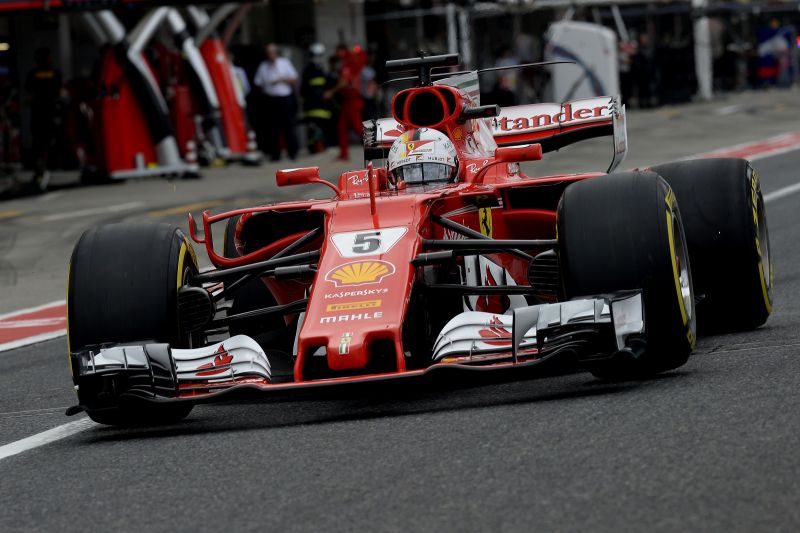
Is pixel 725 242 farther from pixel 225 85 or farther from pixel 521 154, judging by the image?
pixel 225 85

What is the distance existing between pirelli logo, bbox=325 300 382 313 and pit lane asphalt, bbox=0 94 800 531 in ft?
1.36

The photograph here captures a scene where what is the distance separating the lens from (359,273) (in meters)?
6.44

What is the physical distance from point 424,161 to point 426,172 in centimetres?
5

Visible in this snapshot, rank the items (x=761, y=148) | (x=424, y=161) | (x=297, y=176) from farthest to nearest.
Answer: (x=761, y=148), (x=297, y=176), (x=424, y=161)

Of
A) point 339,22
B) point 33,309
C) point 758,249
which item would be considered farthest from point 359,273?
point 339,22

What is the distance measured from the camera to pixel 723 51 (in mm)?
42219

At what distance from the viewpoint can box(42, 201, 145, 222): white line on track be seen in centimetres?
1831

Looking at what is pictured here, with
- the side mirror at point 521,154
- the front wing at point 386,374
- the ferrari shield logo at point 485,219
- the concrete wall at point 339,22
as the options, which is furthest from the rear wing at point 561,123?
the concrete wall at point 339,22

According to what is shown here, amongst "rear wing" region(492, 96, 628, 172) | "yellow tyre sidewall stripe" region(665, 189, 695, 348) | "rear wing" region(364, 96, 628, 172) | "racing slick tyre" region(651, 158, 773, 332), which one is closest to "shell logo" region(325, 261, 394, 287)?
"yellow tyre sidewall stripe" region(665, 189, 695, 348)

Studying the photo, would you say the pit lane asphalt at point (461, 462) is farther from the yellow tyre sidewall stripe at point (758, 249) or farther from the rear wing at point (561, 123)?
the rear wing at point (561, 123)

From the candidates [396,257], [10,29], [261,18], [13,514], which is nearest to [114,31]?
[10,29]

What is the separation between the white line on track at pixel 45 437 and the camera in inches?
243

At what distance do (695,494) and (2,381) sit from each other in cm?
498

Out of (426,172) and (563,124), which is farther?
(563,124)
